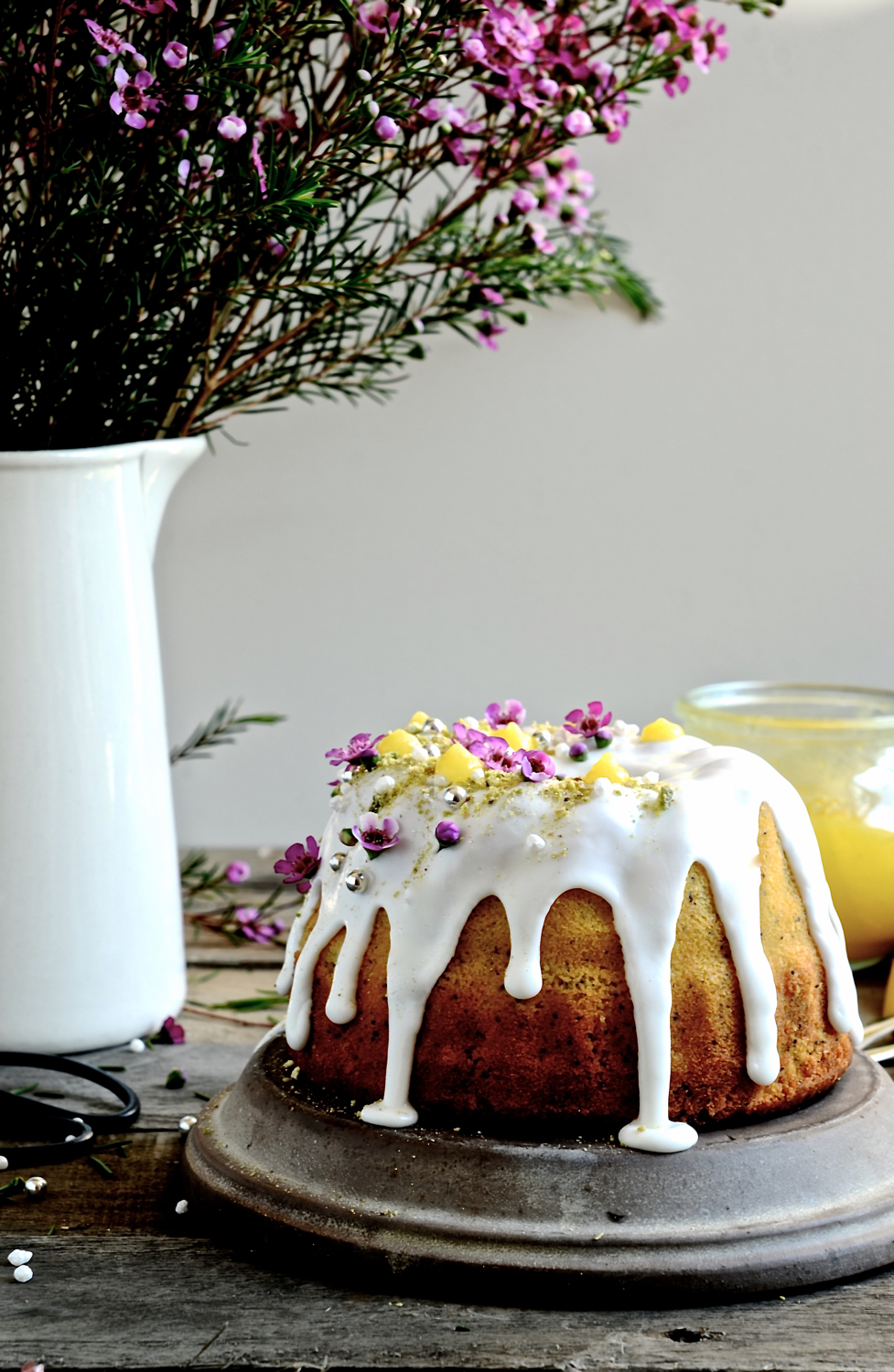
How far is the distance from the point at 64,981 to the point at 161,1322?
0.36m

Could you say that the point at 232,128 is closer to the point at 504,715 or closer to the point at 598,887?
the point at 504,715

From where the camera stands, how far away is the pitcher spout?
100cm

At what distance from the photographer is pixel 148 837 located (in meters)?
0.98

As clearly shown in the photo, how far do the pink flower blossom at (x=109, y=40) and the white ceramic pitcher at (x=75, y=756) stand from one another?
25cm

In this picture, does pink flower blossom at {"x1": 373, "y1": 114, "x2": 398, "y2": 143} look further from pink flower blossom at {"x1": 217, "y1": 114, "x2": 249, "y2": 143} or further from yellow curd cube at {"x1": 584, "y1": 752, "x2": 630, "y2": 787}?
yellow curd cube at {"x1": 584, "y1": 752, "x2": 630, "y2": 787}

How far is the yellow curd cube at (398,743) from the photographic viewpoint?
0.81 metres

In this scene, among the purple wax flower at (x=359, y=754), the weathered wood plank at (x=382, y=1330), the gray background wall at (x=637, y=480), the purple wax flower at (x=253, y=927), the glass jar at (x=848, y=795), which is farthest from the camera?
the gray background wall at (x=637, y=480)

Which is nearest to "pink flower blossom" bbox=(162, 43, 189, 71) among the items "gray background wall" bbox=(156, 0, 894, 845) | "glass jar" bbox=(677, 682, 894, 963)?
"glass jar" bbox=(677, 682, 894, 963)

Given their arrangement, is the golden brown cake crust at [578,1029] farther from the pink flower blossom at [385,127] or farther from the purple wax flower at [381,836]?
the pink flower blossom at [385,127]

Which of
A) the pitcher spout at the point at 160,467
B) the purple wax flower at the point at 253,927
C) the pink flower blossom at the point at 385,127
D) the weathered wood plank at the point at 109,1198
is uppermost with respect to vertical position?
the pink flower blossom at the point at 385,127

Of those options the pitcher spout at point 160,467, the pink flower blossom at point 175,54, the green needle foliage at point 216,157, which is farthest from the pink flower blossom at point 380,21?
the pitcher spout at point 160,467

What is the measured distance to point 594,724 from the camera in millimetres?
816

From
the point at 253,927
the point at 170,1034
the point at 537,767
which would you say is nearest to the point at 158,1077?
the point at 170,1034

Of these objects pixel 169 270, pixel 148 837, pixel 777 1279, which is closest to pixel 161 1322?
pixel 777 1279
